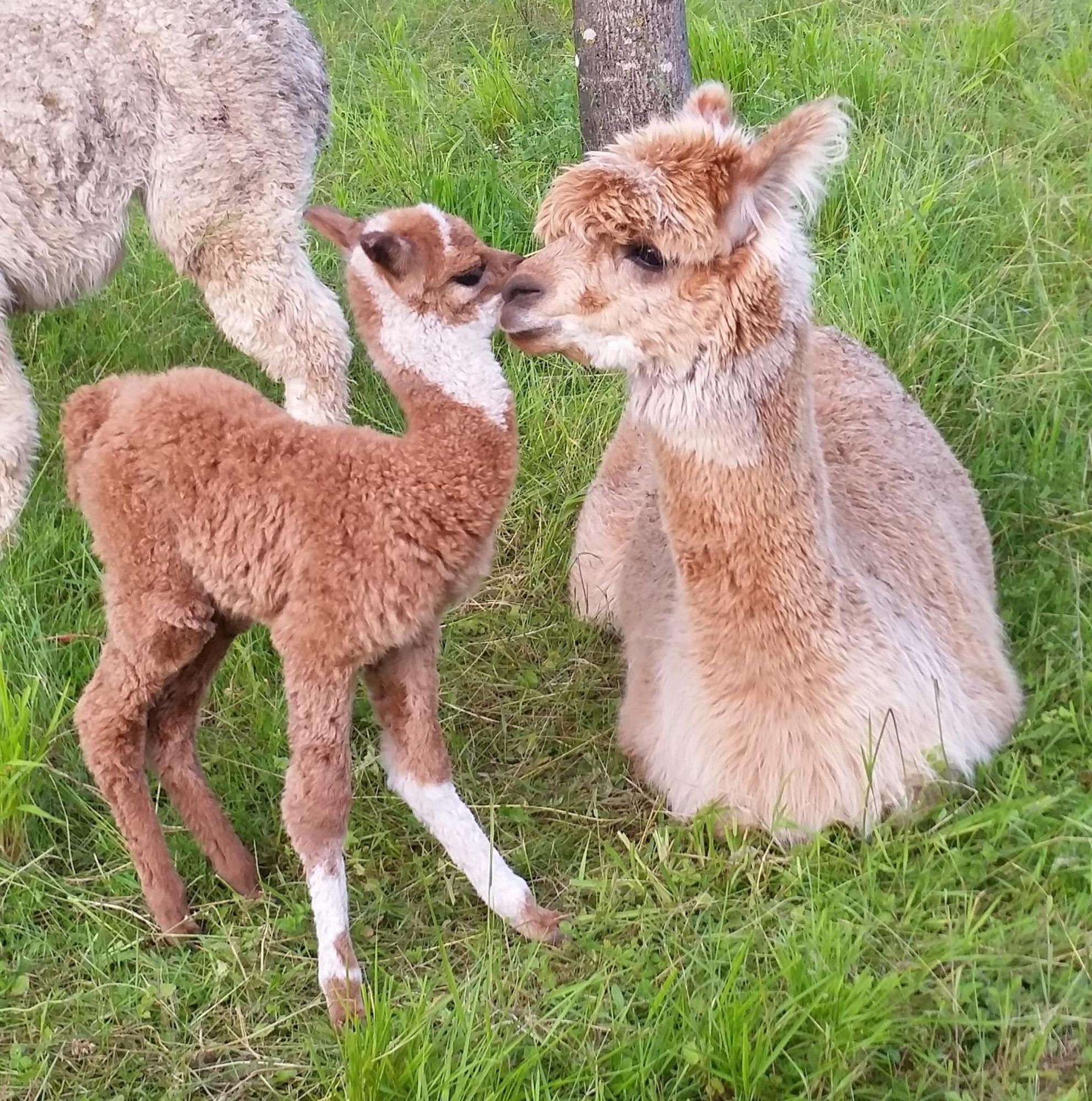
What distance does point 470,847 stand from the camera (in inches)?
92.1

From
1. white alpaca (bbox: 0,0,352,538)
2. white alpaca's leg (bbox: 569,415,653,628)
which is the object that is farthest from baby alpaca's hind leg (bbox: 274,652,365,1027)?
white alpaca (bbox: 0,0,352,538)

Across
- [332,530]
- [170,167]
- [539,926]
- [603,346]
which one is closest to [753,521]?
[603,346]

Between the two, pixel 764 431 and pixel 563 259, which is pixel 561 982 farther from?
pixel 563 259

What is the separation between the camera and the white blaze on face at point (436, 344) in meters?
2.14

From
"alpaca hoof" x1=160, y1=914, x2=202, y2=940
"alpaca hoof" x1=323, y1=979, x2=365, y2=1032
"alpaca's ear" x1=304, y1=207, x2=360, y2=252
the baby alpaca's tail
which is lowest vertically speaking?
"alpaca hoof" x1=160, y1=914, x2=202, y2=940

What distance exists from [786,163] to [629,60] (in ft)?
6.83

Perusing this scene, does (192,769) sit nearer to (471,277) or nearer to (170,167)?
(471,277)

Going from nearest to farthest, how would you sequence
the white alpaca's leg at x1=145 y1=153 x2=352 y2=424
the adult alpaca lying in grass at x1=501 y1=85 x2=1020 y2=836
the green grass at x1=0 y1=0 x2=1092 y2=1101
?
the green grass at x1=0 y1=0 x2=1092 y2=1101 < the adult alpaca lying in grass at x1=501 y1=85 x2=1020 y2=836 < the white alpaca's leg at x1=145 y1=153 x2=352 y2=424

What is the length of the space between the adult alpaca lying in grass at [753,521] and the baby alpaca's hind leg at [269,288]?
143cm

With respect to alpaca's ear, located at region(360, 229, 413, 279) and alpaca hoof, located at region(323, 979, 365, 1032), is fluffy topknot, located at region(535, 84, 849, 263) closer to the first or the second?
alpaca's ear, located at region(360, 229, 413, 279)

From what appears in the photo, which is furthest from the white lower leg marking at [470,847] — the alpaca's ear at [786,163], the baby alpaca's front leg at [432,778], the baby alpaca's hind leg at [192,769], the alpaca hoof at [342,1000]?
the alpaca's ear at [786,163]

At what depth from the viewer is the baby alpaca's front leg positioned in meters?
2.32

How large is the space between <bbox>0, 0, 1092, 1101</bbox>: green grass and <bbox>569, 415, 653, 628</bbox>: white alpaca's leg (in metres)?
0.09

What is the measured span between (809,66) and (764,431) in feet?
9.93
